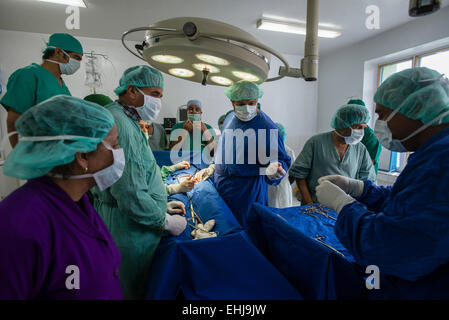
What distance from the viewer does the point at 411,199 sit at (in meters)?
0.71

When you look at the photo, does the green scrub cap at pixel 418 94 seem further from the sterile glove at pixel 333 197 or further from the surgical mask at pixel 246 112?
the surgical mask at pixel 246 112

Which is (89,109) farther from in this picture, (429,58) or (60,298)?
(429,58)

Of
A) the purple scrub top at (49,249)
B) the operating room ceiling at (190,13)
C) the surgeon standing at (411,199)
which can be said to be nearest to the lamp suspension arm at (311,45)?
the surgeon standing at (411,199)

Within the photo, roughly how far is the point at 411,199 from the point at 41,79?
7.41ft

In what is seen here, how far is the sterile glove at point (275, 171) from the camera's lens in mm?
1881

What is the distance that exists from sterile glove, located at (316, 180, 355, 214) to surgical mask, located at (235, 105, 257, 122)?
111cm

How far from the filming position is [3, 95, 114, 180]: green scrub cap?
65 centimetres

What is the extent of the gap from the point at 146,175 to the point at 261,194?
45.2 inches

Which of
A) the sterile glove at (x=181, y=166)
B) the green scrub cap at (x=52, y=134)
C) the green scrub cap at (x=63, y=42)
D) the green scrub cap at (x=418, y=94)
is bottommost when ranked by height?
the sterile glove at (x=181, y=166)

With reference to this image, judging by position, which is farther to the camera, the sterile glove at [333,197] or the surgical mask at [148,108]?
the surgical mask at [148,108]

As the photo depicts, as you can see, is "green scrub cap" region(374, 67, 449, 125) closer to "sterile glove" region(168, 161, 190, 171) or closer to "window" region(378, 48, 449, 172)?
"sterile glove" region(168, 161, 190, 171)

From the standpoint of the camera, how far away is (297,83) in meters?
5.39

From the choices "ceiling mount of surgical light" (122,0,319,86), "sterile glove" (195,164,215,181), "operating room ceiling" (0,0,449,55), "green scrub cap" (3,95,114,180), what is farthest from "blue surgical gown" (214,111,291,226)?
"operating room ceiling" (0,0,449,55)

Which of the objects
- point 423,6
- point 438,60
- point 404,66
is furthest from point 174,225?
point 404,66
